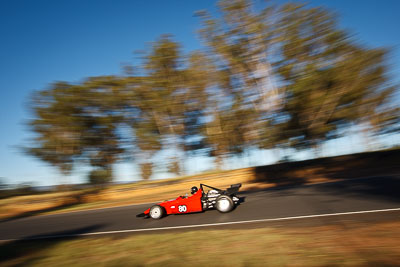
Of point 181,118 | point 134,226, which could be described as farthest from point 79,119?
point 134,226

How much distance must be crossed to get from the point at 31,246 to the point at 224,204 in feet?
18.6

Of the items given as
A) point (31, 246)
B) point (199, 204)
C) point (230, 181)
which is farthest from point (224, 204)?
point (230, 181)

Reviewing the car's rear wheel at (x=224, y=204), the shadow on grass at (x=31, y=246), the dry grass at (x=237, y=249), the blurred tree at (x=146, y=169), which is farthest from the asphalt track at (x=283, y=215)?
the blurred tree at (x=146, y=169)

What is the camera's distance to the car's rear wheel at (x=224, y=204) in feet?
27.6

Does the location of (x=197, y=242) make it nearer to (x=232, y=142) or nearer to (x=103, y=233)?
(x=103, y=233)

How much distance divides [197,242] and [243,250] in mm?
1204

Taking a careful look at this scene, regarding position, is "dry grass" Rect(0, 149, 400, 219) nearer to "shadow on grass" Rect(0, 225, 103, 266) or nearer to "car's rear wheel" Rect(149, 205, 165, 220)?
"car's rear wheel" Rect(149, 205, 165, 220)

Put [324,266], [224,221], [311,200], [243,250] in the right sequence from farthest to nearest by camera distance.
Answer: [311,200], [224,221], [243,250], [324,266]

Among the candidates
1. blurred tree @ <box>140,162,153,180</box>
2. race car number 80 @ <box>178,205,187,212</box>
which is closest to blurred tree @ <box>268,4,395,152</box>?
race car number 80 @ <box>178,205,187,212</box>

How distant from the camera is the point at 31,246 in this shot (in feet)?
23.7

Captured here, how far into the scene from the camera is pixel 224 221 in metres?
7.45

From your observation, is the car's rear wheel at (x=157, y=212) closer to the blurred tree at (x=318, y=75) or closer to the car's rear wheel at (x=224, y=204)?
the car's rear wheel at (x=224, y=204)

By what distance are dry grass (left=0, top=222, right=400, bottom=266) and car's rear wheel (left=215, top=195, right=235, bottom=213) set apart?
197 cm

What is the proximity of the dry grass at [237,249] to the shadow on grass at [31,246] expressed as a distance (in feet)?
0.10
